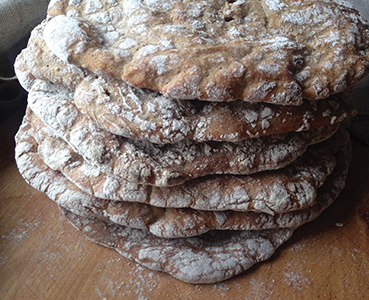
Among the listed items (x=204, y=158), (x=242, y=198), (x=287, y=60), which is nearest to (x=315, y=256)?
(x=242, y=198)

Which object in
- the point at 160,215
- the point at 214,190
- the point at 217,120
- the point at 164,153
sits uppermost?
the point at 217,120

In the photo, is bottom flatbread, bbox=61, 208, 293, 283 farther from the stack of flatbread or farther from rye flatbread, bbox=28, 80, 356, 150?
rye flatbread, bbox=28, 80, 356, 150

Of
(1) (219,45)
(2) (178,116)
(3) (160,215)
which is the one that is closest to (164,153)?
(2) (178,116)

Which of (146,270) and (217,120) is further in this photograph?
(146,270)

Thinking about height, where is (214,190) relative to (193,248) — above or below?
above

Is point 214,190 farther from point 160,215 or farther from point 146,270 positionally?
point 146,270

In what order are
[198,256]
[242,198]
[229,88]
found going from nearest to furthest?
[229,88] < [242,198] < [198,256]

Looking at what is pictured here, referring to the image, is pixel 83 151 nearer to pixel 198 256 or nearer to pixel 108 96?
pixel 108 96

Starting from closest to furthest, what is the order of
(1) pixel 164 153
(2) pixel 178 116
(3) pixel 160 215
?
(2) pixel 178 116 < (1) pixel 164 153 < (3) pixel 160 215
